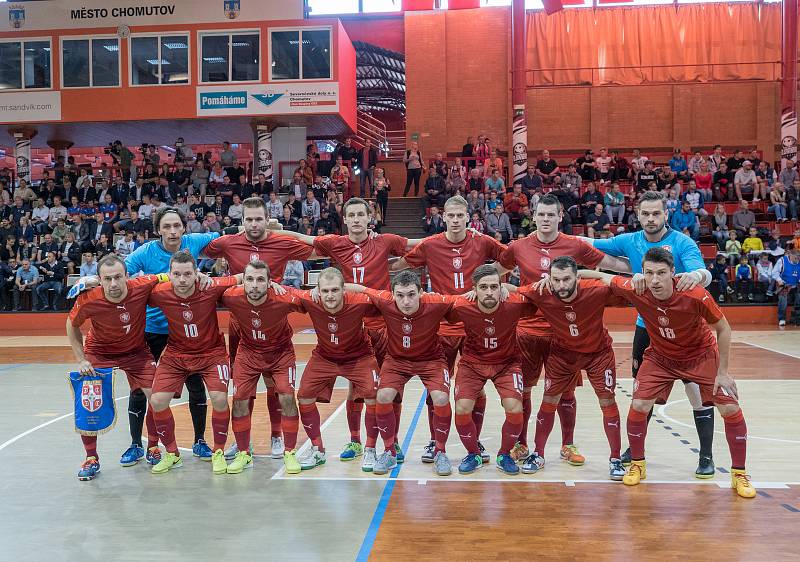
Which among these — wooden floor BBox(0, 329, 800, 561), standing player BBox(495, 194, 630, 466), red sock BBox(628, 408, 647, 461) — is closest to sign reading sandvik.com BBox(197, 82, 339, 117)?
wooden floor BBox(0, 329, 800, 561)

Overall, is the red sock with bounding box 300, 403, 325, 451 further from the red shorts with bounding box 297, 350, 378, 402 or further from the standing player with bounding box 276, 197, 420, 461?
the standing player with bounding box 276, 197, 420, 461

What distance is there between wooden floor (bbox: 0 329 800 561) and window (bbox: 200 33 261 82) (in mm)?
17571

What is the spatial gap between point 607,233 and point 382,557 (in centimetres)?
1494

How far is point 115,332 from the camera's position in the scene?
6617 mm

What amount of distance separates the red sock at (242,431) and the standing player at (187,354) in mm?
95

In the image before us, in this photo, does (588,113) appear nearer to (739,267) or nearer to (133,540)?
(739,267)

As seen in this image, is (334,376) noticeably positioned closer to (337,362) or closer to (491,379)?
(337,362)

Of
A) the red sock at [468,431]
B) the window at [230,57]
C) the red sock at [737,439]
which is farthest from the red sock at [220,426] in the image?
the window at [230,57]

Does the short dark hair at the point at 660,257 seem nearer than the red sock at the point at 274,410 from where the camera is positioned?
Yes

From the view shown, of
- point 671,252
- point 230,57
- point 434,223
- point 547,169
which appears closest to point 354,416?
point 671,252

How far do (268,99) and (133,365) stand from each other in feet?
58.7

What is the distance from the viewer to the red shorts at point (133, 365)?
671 cm

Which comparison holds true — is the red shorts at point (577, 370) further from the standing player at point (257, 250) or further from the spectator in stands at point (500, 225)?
the spectator in stands at point (500, 225)

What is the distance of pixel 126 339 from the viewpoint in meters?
6.67
